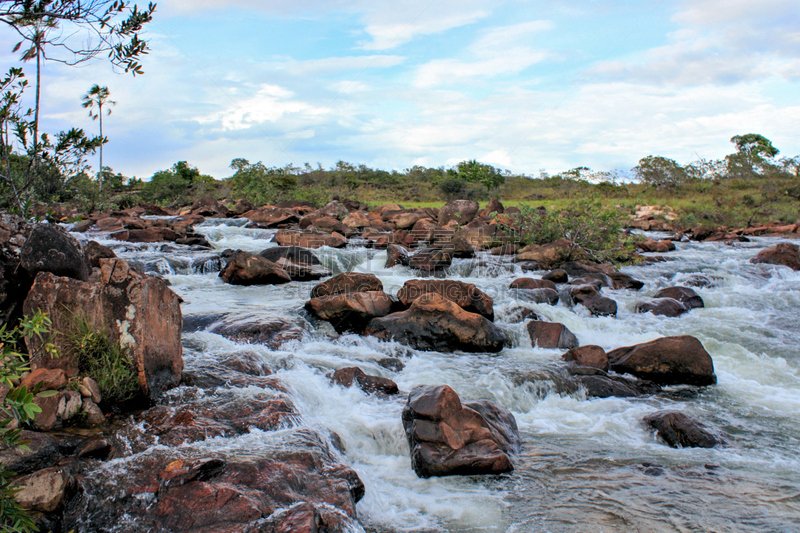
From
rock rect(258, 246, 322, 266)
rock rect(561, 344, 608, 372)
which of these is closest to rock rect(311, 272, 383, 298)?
rock rect(258, 246, 322, 266)

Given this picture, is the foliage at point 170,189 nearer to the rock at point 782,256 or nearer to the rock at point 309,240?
the rock at point 309,240

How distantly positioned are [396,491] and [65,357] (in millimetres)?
2509

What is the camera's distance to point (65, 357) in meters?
3.57

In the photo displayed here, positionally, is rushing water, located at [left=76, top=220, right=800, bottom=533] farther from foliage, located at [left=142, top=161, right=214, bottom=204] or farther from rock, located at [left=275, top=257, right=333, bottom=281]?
foliage, located at [left=142, top=161, right=214, bottom=204]

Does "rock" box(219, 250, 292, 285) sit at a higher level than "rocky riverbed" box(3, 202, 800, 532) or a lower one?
higher

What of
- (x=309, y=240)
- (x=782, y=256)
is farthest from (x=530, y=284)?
(x=782, y=256)

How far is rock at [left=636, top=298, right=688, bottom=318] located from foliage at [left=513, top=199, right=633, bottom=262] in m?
3.38

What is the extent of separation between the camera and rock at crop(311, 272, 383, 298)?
7720mm

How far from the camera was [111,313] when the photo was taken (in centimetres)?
375

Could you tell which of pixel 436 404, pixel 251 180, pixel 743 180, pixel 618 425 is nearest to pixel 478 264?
pixel 618 425

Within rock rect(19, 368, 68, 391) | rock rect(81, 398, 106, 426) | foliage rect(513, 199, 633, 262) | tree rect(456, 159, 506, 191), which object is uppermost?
tree rect(456, 159, 506, 191)

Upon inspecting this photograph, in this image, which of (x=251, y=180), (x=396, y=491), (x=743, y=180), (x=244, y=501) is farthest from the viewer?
(x=743, y=180)

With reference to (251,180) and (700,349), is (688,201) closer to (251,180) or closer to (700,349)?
(251,180)

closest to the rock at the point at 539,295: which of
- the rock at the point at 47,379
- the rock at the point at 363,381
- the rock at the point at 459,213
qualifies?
the rock at the point at 363,381
